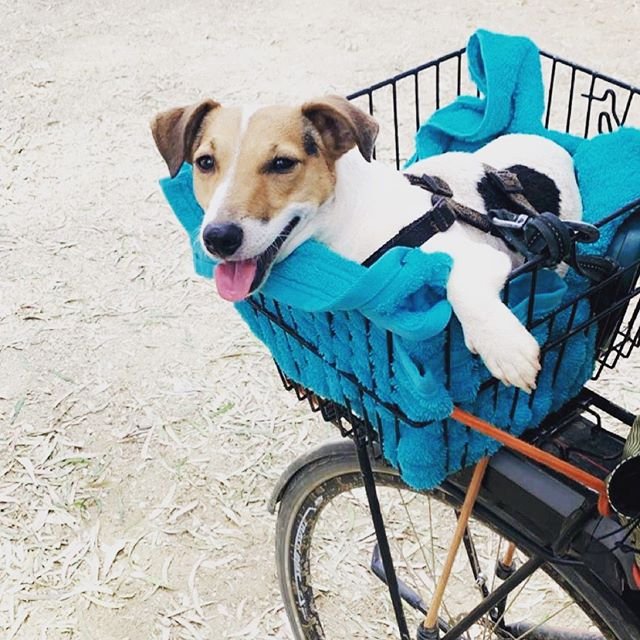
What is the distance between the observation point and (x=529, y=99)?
1.52 meters

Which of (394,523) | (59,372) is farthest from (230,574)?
(59,372)

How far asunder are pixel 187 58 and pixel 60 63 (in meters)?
0.67

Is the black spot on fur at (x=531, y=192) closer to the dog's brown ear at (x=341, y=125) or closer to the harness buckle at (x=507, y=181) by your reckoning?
the harness buckle at (x=507, y=181)

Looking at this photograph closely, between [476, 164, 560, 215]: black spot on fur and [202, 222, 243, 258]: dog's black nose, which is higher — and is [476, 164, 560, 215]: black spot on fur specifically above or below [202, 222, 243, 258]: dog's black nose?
below

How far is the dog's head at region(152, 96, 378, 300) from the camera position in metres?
1.11

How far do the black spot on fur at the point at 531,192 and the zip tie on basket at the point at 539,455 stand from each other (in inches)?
18.1

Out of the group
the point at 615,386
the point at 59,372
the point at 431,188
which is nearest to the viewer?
the point at 431,188

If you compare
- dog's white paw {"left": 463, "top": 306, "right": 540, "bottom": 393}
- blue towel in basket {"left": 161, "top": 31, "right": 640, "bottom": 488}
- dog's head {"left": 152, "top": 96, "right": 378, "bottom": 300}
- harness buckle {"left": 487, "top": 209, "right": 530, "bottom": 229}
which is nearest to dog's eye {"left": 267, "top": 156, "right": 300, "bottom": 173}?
dog's head {"left": 152, "top": 96, "right": 378, "bottom": 300}

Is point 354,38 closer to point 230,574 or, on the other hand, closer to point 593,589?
point 230,574

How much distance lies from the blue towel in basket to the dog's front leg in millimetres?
30

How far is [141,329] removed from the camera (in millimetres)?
2730

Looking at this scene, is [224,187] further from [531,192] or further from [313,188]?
[531,192]

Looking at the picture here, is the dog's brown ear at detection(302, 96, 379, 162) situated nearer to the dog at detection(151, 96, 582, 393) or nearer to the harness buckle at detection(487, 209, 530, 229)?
the dog at detection(151, 96, 582, 393)

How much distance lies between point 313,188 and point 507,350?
43 cm
